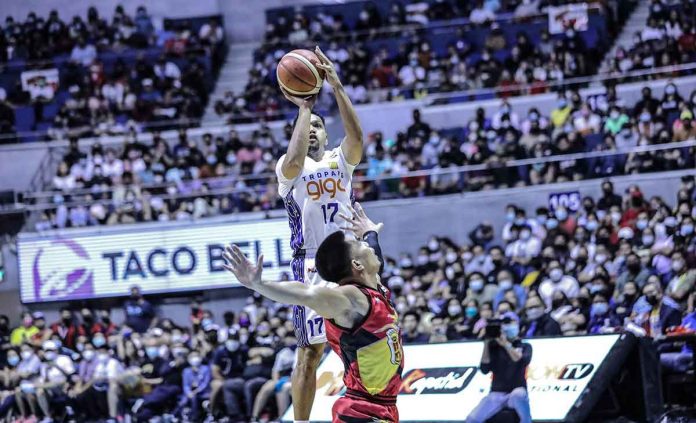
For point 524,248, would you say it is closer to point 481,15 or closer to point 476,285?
point 476,285

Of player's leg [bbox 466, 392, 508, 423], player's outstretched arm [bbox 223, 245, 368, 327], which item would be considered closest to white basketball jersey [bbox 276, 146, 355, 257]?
player's outstretched arm [bbox 223, 245, 368, 327]

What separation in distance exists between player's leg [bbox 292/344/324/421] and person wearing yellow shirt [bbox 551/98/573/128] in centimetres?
1604

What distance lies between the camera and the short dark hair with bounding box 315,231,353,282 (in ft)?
23.5

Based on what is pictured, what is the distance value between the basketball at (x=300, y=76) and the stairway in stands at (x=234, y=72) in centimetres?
2182

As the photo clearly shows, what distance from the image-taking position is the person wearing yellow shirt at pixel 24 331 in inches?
933

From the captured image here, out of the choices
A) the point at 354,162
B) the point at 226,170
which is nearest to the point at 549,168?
the point at 226,170

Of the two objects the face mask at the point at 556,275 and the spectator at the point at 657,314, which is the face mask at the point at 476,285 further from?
the spectator at the point at 657,314

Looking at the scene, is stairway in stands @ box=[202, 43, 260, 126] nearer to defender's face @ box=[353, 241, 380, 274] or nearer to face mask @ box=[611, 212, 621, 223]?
face mask @ box=[611, 212, 621, 223]

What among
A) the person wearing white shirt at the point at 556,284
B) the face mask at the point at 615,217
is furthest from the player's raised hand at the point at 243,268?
the face mask at the point at 615,217

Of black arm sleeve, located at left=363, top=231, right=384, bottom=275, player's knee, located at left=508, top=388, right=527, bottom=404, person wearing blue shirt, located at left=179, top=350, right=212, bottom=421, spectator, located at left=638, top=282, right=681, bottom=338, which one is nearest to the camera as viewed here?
black arm sleeve, located at left=363, top=231, right=384, bottom=275

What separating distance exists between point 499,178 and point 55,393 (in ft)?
31.7

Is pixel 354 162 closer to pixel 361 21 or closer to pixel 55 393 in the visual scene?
pixel 55 393

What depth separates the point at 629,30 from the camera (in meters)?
28.9

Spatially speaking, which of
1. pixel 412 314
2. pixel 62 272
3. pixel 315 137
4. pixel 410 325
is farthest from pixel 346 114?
pixel 62 272
